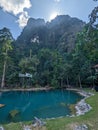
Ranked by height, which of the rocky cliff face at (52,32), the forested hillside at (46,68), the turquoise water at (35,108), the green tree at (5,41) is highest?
the rocky cliff face at (52,32)

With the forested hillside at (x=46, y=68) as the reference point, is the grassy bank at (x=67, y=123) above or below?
below

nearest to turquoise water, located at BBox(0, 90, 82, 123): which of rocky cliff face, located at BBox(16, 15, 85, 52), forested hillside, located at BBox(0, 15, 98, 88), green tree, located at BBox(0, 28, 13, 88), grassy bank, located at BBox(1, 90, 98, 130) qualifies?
grassy bank, located at BBox(1, 90, 98, 130)

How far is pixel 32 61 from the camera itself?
129ft

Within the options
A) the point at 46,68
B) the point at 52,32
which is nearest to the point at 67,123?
the point at 46,68

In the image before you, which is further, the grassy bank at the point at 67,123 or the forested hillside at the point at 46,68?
the forested hillside at the point at 46,68

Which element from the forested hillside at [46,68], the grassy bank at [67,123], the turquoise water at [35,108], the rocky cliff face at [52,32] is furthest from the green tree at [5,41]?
the grassy bank at [67,123]

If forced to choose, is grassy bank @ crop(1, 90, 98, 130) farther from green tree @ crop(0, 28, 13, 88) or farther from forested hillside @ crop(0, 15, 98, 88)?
green tree @ crop(0, 28, 13, 88)

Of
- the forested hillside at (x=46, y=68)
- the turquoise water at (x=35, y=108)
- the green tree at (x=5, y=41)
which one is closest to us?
the turquoise water at (x=35, y=108)

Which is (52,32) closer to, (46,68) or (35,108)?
(46,68)

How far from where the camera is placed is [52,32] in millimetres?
59844

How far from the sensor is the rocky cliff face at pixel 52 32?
54906 mm

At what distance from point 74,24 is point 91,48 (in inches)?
1966

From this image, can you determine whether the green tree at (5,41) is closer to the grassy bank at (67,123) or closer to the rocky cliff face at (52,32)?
the rocky cliff face at (52,32)

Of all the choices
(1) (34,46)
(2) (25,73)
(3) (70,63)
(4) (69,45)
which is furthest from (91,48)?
(1) (34,46)
